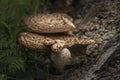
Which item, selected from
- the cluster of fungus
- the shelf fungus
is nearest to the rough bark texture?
the cluster of fungus

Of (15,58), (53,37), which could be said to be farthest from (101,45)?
(15,58)

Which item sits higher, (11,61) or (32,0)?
(32,0)

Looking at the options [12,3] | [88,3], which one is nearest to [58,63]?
[88,3]

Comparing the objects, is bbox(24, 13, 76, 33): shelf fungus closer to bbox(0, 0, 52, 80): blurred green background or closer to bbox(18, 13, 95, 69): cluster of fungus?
bbox(18, 13, 95, 69): cluster of fungus

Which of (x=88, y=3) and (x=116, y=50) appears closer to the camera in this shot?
(x=116, y=50)

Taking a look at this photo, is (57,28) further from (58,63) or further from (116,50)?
(116,50)

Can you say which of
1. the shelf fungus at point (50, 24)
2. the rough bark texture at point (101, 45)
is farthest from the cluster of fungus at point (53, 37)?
the rough bark texture at point (101, 45)
